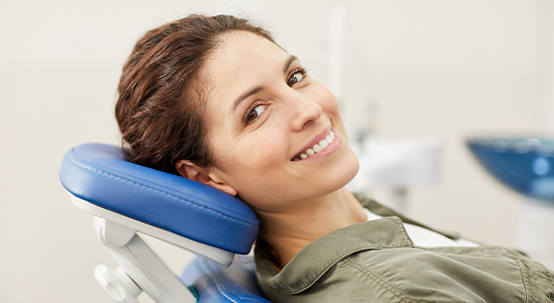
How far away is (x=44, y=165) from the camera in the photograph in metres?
1.91

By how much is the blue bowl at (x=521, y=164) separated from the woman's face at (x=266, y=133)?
1.23 m

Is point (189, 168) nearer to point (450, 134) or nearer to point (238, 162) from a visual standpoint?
point (238, 162)

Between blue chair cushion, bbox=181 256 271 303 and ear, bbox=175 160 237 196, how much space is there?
0.62ft

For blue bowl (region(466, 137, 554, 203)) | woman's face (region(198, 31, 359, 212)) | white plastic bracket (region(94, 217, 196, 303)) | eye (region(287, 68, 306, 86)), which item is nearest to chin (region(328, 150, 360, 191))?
woman's face (region(198, 31, 359, 212))

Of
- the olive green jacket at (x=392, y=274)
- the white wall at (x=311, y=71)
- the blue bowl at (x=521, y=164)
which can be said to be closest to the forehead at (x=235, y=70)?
the white wall at (x=311, y=71)

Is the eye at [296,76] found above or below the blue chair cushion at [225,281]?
above

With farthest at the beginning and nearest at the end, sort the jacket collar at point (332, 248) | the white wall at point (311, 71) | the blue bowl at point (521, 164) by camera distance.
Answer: the white wall at point (311, 71) < the blue bowl at point (521, 164) < the jacket collar at point (332, 248)

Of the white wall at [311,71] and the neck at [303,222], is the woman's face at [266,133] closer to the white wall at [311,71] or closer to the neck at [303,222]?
the neck at [303,222]

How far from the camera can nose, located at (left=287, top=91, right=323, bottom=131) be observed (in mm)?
805

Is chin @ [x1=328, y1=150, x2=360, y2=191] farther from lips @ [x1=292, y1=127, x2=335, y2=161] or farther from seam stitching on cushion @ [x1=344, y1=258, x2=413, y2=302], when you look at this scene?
seam stitching on cushion @ [x1=344, y1=258, x2=413, y2=302]

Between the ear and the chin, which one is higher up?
the chin

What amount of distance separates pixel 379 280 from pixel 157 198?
40cm

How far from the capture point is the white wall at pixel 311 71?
1867 mm

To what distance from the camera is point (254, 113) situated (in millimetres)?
828
